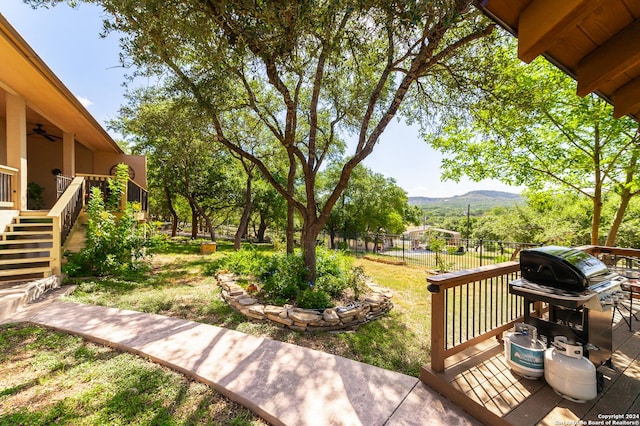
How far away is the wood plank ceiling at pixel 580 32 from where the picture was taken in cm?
166

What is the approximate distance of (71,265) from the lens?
520 cm

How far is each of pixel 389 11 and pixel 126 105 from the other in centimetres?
1027

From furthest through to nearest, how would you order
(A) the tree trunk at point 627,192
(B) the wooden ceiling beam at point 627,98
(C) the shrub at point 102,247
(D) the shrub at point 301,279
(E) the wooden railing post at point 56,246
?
(A) the tree trunk at point 627,192 → (C) the shrub at point 102,247 → (E) the wooden railing post at point 56,246 → (D) the shrub at point 301,279 → (B) the wooden ceiling beam at point 627,98

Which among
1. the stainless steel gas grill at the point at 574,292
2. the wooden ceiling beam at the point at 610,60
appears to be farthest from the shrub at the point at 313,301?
the wooden ceiling beam at the point at 610,60

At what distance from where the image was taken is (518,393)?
79.9 inches

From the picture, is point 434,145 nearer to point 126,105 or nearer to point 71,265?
point 71,265

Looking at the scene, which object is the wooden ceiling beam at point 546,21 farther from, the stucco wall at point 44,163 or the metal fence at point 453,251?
the stucco wall at point 44,163

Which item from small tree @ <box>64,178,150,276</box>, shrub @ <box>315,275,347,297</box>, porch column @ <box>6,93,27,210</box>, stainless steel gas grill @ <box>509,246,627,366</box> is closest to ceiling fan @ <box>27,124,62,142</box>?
porch column @ <box>6,93,27,210</box>

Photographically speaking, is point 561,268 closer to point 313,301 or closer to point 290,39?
point 313,301

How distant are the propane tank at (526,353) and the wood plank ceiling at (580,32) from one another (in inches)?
88.1

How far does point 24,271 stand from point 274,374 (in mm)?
5236

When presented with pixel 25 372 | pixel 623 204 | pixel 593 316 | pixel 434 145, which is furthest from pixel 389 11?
pixel 623 204

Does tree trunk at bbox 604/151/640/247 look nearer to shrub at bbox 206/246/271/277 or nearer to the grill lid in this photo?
the grill lid

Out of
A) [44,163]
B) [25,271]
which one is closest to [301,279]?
[25,271]
